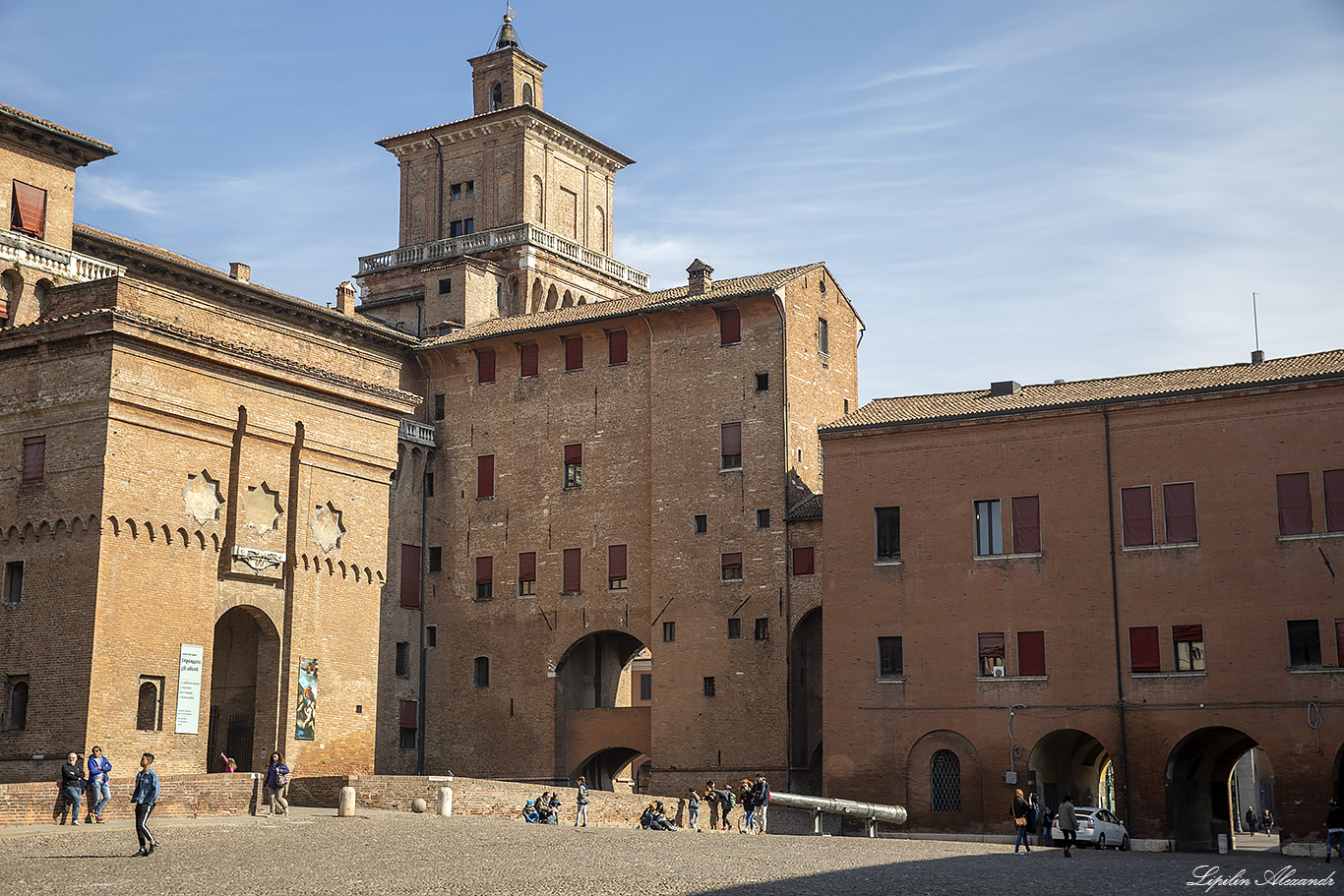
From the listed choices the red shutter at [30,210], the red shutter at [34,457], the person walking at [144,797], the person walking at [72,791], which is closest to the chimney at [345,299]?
the red shutter at [30,210]

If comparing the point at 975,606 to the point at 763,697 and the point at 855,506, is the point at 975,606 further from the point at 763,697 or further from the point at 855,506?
the point at 763,697

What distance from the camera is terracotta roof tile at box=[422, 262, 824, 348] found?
154 ft

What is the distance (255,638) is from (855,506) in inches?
599

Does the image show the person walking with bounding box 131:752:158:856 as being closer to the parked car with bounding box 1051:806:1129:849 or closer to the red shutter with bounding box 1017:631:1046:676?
the red shutter with bounding box 1017:631:1046:676

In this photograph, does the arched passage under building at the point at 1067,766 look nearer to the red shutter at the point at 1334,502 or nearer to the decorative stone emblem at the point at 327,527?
the red shutter at the point at 1334,502

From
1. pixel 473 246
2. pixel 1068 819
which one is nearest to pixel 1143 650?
pixel 1068 819

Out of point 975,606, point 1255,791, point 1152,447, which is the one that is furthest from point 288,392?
point 1255,791

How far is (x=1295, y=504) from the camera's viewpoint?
35.8 metres

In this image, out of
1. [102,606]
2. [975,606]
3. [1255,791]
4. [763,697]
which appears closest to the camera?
[102,606]

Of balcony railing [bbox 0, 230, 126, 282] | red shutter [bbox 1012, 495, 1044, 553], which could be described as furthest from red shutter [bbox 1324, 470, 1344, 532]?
balcony railing [bbox 0, 230, 126, 282]

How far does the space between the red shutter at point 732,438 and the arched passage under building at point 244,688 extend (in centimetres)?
1533

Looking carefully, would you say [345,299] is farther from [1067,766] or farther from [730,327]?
[1067,766]

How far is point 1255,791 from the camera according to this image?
2756 inches

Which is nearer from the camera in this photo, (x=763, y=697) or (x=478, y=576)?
(x=763, y=697)
